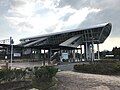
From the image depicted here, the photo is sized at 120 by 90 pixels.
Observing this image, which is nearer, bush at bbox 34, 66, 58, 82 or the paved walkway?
the paved walkway

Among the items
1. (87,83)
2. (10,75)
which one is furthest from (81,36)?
(10,75)

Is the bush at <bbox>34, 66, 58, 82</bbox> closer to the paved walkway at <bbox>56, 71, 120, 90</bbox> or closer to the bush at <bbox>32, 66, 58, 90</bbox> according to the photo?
the bush at <bbox>32, 66, 58, 90</bbox>

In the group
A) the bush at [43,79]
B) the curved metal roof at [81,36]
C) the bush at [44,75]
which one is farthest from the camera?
the curved metal roof at [81,36]

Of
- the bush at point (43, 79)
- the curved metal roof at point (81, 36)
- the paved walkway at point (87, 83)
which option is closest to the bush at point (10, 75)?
the bush at point (43, 79)

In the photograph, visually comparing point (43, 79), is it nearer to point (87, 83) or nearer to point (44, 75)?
point (44, 75)

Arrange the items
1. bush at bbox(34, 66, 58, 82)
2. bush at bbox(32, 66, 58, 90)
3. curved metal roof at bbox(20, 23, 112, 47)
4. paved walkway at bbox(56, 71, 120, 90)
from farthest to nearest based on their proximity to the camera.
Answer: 1. curved metal roof at bbox(20, 23, 112, 47)
2. bush at bbox(34, 66, 58, 82)
3. bush at bbox(32, 66, 58, 90)
4. paved walkway at bbox(56, 71, 120, 90)

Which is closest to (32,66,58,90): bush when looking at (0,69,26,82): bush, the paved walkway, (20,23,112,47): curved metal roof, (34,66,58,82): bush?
(34,66,58,82): bush

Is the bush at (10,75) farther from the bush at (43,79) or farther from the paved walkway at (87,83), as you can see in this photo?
the paved walkway at (87,83)

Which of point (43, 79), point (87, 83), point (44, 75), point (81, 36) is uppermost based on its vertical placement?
point (81, 36)

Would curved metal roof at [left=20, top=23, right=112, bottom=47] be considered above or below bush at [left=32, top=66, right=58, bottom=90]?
above

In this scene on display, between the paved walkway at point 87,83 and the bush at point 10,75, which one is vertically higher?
the bush at point 10,75

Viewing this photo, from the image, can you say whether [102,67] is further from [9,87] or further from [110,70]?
[9,87]

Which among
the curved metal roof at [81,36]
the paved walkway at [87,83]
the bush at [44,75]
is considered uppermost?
the curved metal roof at [81,36]

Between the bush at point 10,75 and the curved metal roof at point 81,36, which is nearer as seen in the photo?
the bush at point 10,75
